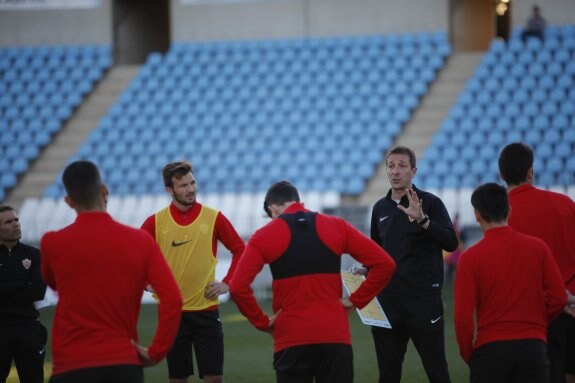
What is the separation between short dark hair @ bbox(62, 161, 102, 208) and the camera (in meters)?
4.97

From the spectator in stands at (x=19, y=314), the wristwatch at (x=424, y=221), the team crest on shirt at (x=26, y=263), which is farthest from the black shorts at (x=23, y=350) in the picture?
the wristwatch at (x=424, y=221)

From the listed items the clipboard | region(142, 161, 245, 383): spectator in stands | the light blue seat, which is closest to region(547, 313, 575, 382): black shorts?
the clipboard

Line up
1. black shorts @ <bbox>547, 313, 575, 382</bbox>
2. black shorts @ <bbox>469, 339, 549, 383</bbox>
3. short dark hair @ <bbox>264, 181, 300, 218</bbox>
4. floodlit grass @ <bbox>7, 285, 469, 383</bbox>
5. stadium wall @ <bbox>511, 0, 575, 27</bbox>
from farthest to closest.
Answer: stadium wall @ <bbox>511, 0, 575, 27</bbox> < floodlit grass @ <bbox>7, 285, 469, 383</bbox> < black shorts @ <bbox>547, 313, 575, 382</bbox> < short dark hair @ <bbox>264, 181, 300, 218</bbox> < black shorts @ <bbox>469, 339, 549, 383</bbox>

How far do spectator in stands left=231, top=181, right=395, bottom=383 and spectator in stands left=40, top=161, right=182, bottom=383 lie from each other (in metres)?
0.81

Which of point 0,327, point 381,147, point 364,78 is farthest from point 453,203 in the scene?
point 0,327

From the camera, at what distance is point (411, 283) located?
6984 millimetres

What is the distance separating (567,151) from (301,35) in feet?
30.6

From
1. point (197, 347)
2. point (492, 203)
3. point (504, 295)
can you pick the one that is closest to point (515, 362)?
point (504, 295)

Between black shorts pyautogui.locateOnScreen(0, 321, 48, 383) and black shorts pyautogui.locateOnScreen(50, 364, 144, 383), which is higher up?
black shorts pyautogui.locateOnScreen(50, 364, 144, 383)

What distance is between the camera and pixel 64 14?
97.2ft

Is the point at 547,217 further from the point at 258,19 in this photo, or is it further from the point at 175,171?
the point at 258,19

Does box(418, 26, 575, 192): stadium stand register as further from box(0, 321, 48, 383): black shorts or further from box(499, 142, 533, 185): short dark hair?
box(0, 321, 48, 383): black shorts

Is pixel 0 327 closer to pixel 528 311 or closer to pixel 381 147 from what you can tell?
pixel 528 311

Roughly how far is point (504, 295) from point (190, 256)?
275 centimetres
